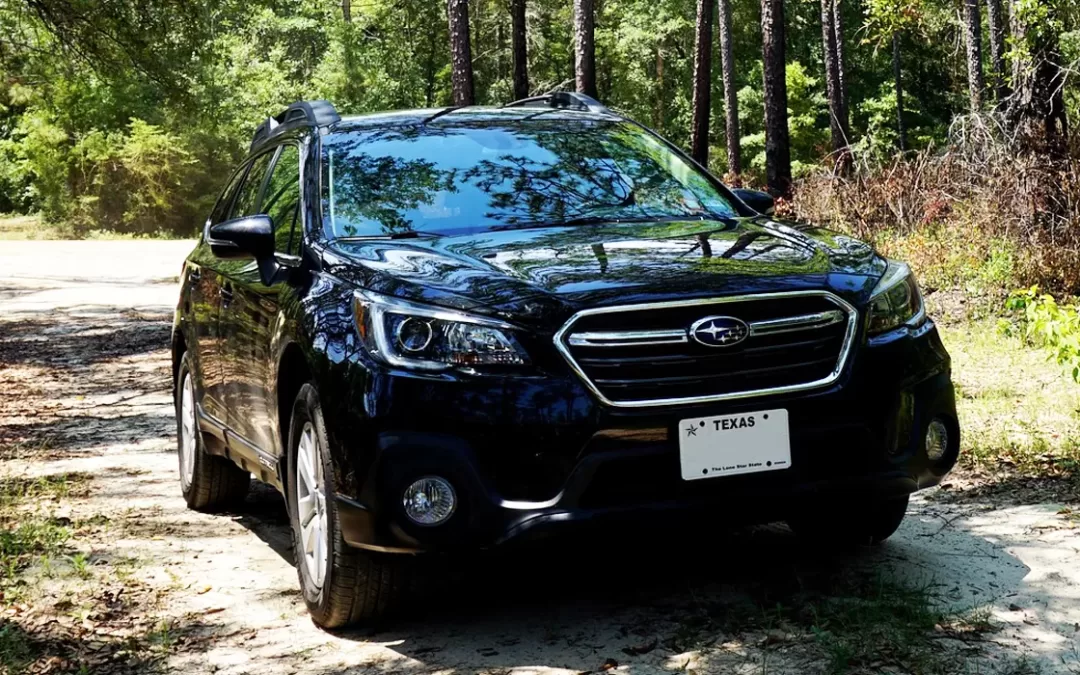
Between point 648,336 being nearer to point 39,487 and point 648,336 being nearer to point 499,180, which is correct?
point 499,180

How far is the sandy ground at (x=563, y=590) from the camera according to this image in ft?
14.7

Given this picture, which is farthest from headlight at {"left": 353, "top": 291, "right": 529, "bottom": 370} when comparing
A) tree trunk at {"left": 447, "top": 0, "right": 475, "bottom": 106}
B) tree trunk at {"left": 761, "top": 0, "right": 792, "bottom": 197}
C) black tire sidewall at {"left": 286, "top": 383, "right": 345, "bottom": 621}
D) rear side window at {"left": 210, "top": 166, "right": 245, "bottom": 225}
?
tree trunk at {"left": 447, "top": 0, "right": 475, "bottom": 106}

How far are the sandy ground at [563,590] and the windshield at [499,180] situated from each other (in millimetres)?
1299

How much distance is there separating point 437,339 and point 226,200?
320cm

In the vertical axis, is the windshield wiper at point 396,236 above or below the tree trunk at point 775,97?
below

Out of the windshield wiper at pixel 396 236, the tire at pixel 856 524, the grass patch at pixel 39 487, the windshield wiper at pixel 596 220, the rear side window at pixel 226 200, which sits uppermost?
the rear side window at pixel 226 200

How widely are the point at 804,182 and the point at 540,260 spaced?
15.4 m

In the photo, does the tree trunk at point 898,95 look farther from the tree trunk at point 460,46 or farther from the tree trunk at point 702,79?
the tree trunk at point 460,46

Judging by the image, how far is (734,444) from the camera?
4.41 m

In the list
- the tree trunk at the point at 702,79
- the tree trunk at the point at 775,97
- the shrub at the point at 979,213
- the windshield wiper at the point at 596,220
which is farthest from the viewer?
the tree trunk at the point at 702,79

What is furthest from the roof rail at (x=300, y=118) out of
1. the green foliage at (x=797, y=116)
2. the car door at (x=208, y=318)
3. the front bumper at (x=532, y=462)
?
the green foliage at (x=797, y=116)

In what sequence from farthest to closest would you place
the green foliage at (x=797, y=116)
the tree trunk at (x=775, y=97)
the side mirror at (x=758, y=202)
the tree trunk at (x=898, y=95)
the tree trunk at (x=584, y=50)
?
the tree trunk at (x=898, y=95) < the green foliage at (x=797, y=116) < the tree trunk at (x=584, y=50) < the tree trunk at (x=775, y=97) < the side mirror at (x=758, y=202)

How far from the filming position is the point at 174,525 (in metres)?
6.85

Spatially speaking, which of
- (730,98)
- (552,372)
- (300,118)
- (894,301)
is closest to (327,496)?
(552,372)
